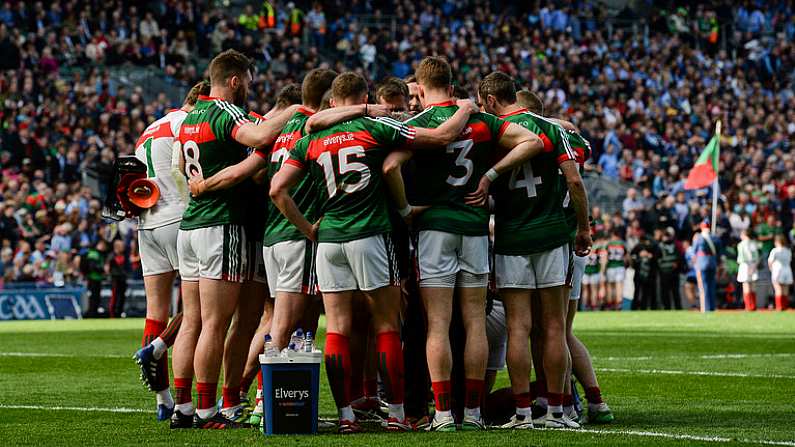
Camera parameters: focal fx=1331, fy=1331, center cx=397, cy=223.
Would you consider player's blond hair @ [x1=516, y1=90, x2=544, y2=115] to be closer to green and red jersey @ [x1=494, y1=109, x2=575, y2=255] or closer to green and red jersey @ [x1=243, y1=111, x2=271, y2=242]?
green and red jersey @ [x1=494, y1=109, x2=575, y2=255]

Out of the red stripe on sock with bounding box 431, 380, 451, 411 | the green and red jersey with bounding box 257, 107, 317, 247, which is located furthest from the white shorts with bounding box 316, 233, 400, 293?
the red stripe on sock with bounding box 431, 380, 451, 411

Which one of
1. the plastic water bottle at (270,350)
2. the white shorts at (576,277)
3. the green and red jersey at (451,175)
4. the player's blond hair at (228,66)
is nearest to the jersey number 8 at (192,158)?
the player's blond hair at (228,66)

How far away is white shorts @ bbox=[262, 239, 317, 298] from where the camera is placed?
8.88m

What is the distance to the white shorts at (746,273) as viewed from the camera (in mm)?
31047

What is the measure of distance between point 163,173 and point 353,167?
196 centimetres

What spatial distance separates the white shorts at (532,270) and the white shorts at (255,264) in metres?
1.64

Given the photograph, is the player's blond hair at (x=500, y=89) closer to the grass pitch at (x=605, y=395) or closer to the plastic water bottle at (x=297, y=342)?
the plastic water bottle at (x=297, y=342)

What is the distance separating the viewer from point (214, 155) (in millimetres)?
8883

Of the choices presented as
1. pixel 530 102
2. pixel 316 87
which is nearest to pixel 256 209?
pixel 316 87

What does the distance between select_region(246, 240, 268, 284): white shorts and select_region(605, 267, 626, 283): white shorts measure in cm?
2348

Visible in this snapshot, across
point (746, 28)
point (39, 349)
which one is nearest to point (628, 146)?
point (746, 28)

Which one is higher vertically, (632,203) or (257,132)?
(632,203)

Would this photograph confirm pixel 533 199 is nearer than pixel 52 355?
Yes

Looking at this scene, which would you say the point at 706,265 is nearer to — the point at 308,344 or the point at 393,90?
the point at 393,90
